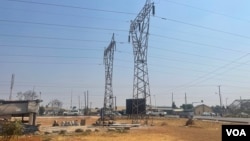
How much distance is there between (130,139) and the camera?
2528cm

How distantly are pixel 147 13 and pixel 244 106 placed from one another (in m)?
108

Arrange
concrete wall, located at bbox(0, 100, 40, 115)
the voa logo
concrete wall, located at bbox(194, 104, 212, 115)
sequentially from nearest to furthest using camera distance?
the voa logo < concrete wall, located at bbox(0, 100, 40, 115) < concrete wall, located at bbox(194, 104, 212, 115)

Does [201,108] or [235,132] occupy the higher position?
[201,108]

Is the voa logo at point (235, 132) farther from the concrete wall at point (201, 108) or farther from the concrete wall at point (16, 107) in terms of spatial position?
the concrete wall at point (201, 108)

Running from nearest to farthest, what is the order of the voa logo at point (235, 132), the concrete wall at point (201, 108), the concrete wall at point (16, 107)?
1. the voa logo at point (235, 132)
2. the concrete wall at point (16, 107)
3. the concrete wall at point (201, 108)

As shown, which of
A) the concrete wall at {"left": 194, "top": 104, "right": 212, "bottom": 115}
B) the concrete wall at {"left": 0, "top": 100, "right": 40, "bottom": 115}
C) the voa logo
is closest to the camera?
the voa logo

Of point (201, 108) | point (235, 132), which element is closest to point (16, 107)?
point (235, 132)

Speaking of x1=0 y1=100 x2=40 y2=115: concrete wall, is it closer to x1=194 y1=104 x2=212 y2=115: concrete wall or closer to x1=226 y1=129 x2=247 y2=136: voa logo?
x1=226 y1=129 x2=247 y2=136: voa logo

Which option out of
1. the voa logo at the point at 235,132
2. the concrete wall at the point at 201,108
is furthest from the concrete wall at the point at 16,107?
the concrete wall at the point at 201,108

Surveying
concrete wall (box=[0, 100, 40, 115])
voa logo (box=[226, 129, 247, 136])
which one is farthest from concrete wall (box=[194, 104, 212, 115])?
voa logo (box=[226, 129, 247, 136])

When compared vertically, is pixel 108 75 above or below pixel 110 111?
above

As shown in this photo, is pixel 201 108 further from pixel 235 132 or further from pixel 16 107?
pixel 235 132

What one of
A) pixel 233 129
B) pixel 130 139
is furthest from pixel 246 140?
pixel 130 139

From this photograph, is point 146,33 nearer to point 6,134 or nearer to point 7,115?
point 7,115
